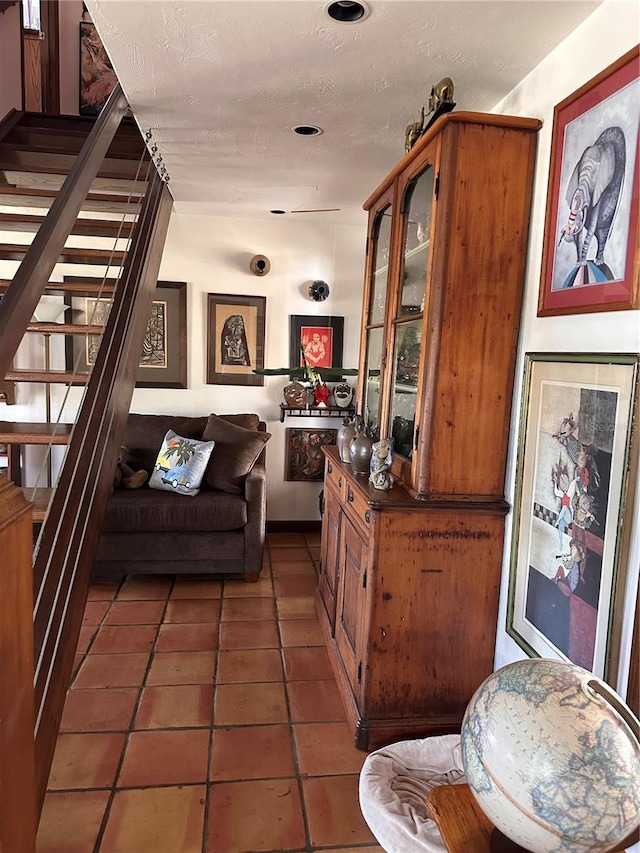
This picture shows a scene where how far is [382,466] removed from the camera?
212 centimetres

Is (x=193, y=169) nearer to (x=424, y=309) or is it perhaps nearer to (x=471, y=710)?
(x=424, y=309)

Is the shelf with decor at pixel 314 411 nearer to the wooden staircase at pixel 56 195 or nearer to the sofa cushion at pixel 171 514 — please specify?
the sofa cushion at pixel 171 514

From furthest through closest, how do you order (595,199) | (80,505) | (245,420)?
(245,420), (80,505), (595,199)

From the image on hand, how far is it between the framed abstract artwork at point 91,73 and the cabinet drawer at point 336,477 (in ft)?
11.8

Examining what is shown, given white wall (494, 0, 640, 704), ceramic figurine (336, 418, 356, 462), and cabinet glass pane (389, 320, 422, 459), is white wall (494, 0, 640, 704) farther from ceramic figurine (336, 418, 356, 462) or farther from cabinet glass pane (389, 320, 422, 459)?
ceramic figurine (336, 418, 356, 462)

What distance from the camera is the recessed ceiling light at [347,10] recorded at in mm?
1558

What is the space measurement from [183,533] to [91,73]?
12.4 feet

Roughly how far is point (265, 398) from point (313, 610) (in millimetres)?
1763

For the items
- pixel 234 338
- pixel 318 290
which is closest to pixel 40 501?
pixel 234 338

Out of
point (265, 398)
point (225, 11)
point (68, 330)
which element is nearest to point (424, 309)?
point (225, 11)

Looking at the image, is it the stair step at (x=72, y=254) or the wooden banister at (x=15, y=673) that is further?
the stair step at (x=72, y=254)

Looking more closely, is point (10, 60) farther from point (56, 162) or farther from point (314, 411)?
point (314, 411)

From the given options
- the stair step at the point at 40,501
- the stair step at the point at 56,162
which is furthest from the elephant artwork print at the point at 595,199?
the stair step at the point at 56,162

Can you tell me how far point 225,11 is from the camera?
1628mm
